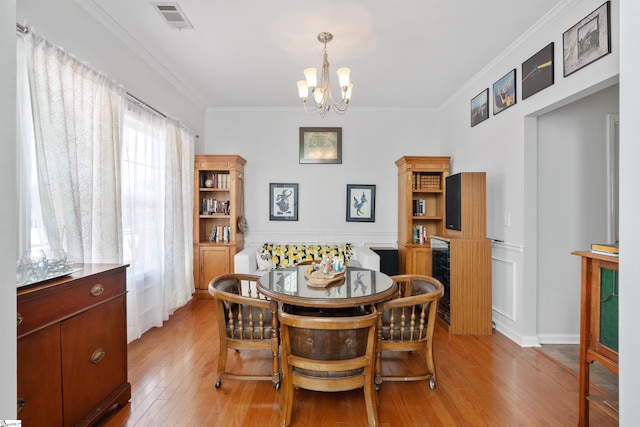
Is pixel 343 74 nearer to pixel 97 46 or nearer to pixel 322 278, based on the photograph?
pixel 322 278

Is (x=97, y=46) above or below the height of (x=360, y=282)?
above

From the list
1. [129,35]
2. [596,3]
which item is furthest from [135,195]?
[596,3]

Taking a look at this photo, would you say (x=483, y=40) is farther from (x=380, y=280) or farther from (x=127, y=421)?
(x=127, y=421)

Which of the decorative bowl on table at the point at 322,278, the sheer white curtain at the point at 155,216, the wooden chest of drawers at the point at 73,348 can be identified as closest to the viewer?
the wooden chest of drawers at the point at 73,348

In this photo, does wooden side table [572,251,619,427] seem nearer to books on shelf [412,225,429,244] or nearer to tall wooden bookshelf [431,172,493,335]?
tall wooden bookshelf [431,172,493,335]

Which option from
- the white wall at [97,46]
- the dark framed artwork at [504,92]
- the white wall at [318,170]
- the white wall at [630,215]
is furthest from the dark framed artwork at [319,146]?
the white wall at [630,215]

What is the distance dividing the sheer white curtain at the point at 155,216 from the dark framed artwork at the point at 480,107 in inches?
152

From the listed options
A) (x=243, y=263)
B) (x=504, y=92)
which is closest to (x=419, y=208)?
(x=504, y=92)

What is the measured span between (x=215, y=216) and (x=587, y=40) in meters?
4.40

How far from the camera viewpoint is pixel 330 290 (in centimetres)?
220

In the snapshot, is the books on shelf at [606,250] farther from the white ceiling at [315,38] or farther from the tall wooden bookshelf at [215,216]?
the tall wooden bookshelf at [215,216]

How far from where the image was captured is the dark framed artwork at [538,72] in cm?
257

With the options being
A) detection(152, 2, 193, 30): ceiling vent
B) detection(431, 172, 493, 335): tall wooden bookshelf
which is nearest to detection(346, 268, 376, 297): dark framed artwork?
detection(431, 172, 493, 335): tall wooden bookshelf

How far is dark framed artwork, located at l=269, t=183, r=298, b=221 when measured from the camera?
16.0ft
